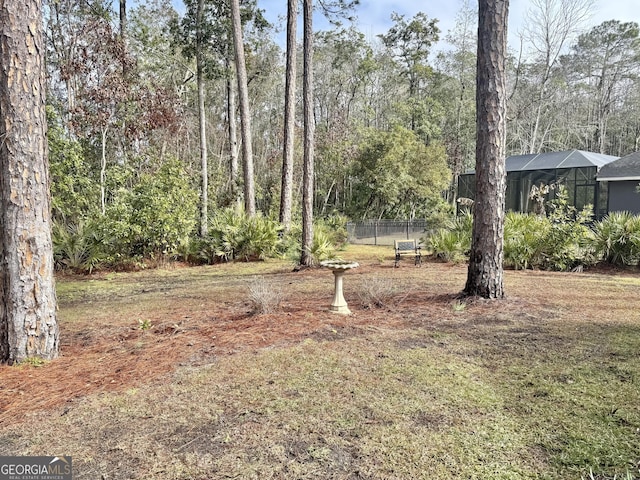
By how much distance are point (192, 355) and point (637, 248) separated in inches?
374

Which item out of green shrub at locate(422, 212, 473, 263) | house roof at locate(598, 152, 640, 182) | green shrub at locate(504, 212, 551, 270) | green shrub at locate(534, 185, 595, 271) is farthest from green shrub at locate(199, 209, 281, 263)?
house roof at locate(598, 152, 640, 182)

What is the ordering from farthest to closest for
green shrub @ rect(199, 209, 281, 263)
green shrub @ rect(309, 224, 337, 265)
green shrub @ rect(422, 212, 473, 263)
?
1. green shrub @ rect(199, 209, 281, 263)
2. green shrub @ rect(422, 212, 473, 263)
3. green shrub @ rect(309, 224, 337, 265)

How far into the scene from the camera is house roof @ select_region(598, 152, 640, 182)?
51.7 ft

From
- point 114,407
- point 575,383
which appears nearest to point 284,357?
point 114,407

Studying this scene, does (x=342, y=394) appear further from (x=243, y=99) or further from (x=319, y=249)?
(x=243, y=99)

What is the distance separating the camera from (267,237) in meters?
11.2

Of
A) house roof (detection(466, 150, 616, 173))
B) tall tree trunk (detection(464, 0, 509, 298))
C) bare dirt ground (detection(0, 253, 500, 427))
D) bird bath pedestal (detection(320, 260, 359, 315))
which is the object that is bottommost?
bare dirt ground (detection(0, 253, 500, 427))

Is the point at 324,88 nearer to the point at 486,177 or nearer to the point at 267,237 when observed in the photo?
the point at 267,237

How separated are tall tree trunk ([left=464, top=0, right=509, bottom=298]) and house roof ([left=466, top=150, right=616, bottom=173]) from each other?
16267mm

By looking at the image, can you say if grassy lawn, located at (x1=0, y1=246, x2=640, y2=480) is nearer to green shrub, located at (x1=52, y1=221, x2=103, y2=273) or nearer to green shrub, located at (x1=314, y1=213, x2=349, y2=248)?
green shrub, located at (x1=52, y1=221, x2=103, y2=273)

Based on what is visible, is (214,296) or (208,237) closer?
(214,296)

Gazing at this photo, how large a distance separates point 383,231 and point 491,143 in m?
12.5

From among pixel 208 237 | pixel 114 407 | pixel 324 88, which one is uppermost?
pixel 324 88

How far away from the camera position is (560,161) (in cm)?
1970
